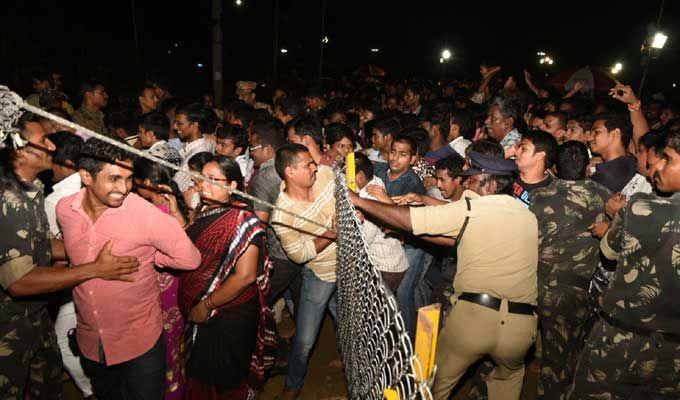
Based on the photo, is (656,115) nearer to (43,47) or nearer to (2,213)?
(2,213)

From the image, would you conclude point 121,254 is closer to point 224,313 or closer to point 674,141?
point 224,313

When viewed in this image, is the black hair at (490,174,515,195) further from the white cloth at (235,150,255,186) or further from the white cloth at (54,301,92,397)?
the white cloth at (54,301,92,397)

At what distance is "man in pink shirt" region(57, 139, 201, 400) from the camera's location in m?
2.47

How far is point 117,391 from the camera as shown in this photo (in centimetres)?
289

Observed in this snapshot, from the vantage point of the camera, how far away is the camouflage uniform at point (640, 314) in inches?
95.8

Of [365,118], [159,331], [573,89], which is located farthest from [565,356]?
[573,89]

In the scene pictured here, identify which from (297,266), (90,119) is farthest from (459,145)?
(90,119)

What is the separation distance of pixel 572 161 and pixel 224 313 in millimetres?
3243

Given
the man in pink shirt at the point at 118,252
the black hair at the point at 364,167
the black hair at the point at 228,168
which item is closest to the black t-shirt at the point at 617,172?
the black hair at the point at 364,167

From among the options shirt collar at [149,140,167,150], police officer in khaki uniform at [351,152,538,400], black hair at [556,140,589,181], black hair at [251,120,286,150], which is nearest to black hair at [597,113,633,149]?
black hair at [556,140,589,181]

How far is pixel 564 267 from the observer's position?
136 inches

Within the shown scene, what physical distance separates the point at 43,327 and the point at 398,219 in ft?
8.17

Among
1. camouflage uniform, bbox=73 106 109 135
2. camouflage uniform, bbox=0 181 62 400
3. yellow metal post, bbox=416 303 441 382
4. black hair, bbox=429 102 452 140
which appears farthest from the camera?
camouflage uniform, bbox=73 106 109 135

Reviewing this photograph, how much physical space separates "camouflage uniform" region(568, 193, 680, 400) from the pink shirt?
2.79 metres
